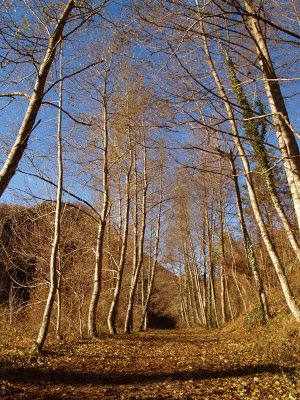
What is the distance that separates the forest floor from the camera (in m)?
4.56

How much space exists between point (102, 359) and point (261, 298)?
611cm

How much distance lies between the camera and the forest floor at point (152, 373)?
15.0ft

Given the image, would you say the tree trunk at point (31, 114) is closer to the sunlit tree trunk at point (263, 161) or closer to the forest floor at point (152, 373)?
the forest floor at point (152, 373)

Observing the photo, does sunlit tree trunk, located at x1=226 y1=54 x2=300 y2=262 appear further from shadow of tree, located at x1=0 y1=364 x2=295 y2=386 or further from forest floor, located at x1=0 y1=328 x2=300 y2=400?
shadow of tree, located at x1=0 y1=364 x2=295 y2=386

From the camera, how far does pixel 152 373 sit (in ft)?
19.5

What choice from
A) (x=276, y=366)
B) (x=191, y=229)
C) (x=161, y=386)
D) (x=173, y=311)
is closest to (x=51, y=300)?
(x=161, y=386)

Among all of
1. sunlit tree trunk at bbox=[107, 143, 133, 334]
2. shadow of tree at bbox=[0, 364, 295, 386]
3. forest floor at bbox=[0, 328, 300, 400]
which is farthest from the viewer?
sunlit tree trunk at bbox=[107, 143, 133, 334]

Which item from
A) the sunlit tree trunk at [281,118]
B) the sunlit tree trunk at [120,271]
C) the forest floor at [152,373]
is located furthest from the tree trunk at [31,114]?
the sunlit tree trunk at [120,271]

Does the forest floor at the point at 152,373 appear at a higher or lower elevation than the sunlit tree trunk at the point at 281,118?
lower

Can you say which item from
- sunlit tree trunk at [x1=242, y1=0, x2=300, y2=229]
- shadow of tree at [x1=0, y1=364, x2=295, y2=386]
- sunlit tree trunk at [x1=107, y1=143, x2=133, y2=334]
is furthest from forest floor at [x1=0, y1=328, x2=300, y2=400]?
sunlit tree trunk at [x1=107, y1=143, x2=133, y2=334]

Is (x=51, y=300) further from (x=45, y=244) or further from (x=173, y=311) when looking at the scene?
(x=173, y=311)

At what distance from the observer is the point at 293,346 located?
6934 mm

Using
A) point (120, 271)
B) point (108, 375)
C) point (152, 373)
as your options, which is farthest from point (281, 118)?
point (120, 271)

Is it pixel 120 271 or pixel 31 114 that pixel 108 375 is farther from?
pixel 120 271
